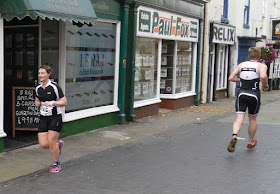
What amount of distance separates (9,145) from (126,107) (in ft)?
13.3

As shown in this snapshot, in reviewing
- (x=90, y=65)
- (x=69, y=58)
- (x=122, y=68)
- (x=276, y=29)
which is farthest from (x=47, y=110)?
(x=276, y=29)

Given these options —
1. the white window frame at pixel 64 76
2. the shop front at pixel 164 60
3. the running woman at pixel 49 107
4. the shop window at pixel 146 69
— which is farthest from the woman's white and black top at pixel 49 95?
the shop window at pixel 146 69

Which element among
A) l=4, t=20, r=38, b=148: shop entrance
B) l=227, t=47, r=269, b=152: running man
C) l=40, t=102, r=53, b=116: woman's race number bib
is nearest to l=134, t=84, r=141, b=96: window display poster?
l=4, t=20, r=38, b=148: shop entrance

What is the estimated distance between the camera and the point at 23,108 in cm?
912

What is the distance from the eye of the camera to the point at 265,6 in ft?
84.5

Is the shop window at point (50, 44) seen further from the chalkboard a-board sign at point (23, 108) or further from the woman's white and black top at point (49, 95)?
the woman's white and black top at point (49, 95)

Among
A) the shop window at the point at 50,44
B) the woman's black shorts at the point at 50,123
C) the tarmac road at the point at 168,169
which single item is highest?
the shop window at the point at 50,44

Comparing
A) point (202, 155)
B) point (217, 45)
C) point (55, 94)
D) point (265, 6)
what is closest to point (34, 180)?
point (55, 94)

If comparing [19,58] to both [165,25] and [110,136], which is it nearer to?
[110,136]

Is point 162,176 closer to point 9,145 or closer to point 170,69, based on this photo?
point 9,145

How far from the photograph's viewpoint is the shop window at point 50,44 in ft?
30.0

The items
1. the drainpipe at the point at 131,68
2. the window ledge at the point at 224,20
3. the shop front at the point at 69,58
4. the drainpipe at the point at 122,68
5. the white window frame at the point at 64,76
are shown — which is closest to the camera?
the shop front at the point at 69,58

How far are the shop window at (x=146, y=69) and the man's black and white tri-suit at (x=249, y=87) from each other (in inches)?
176

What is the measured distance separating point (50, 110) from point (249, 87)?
3824 mm
